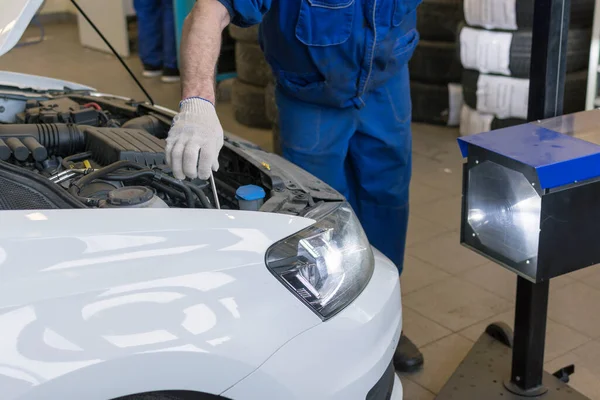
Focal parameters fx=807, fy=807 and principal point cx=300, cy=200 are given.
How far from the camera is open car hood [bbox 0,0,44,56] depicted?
1.58 m

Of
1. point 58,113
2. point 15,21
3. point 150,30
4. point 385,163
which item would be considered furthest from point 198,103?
point 150,30

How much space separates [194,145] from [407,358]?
3.99ft

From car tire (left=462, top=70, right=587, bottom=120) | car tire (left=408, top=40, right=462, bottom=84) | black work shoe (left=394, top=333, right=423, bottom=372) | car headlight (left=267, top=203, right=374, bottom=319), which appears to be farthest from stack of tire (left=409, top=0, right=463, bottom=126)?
car headlight (left=267, top=203, right=374, bottom=319)

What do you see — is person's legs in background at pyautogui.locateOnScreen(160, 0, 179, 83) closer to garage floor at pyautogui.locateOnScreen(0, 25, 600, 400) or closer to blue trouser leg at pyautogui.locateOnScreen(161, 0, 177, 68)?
blue trouser leg at pyautogui.locateOnScreen(161, 0, 177, 68)

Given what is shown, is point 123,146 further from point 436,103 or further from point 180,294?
point 436,103

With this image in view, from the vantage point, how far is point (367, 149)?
8.91 feet

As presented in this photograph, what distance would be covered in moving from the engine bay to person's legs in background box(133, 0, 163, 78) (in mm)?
4838

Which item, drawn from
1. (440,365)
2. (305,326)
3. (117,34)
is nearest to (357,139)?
(440,365)

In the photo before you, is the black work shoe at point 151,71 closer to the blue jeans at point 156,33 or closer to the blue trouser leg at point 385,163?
the blue jeans at point 156,33

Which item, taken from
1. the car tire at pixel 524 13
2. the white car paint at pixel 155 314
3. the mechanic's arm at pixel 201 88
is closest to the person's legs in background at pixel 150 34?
the car tire at pixel 524 13

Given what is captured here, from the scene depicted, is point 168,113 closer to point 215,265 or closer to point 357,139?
point 357,139

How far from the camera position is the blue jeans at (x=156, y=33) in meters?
6.88

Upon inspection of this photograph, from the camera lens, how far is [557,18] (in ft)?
6.56

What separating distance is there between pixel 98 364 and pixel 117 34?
24.1 feet
